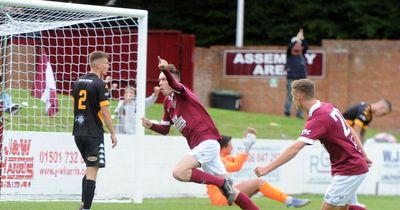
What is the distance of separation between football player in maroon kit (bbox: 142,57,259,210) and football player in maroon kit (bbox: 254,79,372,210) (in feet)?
4.59

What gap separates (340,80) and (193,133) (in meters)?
18.5

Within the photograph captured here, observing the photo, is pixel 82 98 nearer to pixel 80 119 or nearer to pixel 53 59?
pixel 80 119

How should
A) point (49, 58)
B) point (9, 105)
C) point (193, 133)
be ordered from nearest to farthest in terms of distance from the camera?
point (193, 133) → point (9, 105) → point (49, 58)

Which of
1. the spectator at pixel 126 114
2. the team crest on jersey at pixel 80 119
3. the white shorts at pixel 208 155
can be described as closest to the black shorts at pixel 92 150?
the team crest on jersey at pixel 80 119

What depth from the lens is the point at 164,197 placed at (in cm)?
1669

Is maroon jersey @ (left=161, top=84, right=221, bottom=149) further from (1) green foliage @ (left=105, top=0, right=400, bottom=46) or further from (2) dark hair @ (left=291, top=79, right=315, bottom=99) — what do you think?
(1) green foliage @ (left=105, top=0, right=400, bottom=46)

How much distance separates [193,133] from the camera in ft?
36.7

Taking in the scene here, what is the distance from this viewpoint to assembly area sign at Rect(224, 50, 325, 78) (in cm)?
2875

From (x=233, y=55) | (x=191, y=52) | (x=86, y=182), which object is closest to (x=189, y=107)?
(x=86, y=182)

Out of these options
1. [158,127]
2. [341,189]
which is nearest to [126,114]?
[158,127]

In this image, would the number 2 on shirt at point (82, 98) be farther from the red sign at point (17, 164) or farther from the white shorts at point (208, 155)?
the red sign at point (17, 164)

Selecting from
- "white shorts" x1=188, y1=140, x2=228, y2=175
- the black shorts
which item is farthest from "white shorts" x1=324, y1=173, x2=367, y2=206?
the black shorts

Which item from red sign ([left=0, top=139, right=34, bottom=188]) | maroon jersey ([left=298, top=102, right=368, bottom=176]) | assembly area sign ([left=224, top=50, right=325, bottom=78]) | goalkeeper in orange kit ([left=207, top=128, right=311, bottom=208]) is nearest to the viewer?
maroon jersey ([left=298, top=102, right=368, bottom=176])

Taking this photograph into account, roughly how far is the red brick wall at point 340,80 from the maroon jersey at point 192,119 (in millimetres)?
17425
